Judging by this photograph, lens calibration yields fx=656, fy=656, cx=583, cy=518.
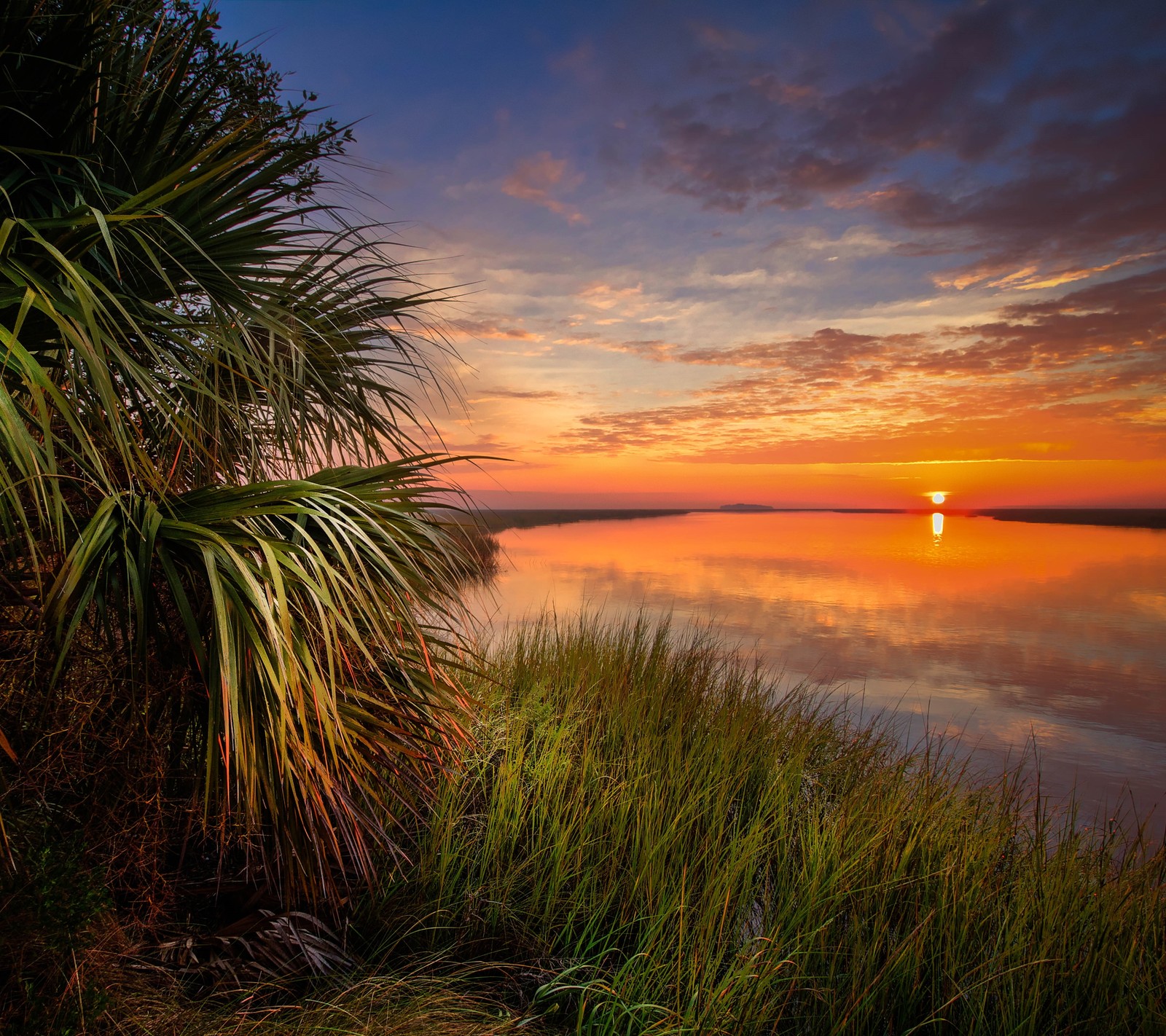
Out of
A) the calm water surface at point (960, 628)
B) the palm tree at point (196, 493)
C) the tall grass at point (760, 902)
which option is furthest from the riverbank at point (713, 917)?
the calm water surface at point (960, 628)

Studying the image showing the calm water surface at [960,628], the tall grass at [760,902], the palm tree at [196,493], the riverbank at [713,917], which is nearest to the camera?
the palm tree at [196,493]

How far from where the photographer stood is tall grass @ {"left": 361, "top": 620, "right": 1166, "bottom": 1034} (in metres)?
2.14

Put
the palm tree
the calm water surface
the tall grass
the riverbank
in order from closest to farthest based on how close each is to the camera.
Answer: the palm tree < the riverbank < the tall grass < the calm water surface

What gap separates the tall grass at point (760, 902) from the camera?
7.01 ft

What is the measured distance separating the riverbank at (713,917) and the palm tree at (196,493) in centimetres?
39

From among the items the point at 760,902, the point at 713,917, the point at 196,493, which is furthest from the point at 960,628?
the point at 196,493

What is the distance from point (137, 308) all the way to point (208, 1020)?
2.17m

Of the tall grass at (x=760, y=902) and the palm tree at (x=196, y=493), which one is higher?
the palm tree at (x=196, y=493)

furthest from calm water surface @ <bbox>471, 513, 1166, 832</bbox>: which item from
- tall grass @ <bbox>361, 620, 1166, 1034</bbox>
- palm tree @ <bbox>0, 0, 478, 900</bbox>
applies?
palm tree @ <bbox>0, 0, 478, 900</bbox>

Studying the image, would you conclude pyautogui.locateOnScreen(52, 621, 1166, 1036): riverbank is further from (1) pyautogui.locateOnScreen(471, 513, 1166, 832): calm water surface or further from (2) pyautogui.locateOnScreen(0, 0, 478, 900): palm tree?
(1) pyautogui.locateOnScreen(471, 513, 1166, 832): calm water surface

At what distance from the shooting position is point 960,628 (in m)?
11.9

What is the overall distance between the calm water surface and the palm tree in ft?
10.6

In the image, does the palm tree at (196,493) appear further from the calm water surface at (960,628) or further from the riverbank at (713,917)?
the calm water surface at (960,628)

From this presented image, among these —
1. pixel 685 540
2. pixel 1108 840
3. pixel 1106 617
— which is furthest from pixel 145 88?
pixel 685 540
